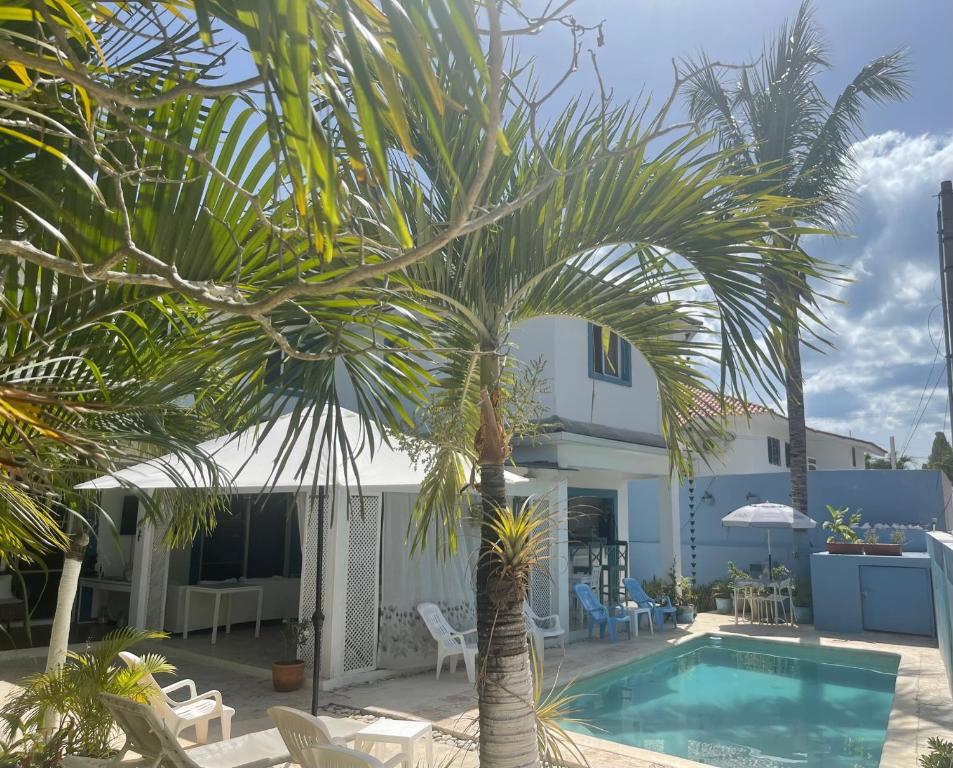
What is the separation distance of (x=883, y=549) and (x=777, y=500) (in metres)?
5.55

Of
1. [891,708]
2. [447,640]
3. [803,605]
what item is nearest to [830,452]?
[803,605]

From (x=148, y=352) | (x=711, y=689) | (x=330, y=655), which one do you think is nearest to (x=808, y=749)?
(x=711, y=689)

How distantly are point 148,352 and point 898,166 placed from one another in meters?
24.8

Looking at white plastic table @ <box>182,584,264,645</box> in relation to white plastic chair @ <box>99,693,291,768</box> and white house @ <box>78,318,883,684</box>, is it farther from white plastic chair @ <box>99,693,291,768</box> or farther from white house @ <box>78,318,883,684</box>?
white plastic chair @ <box>99,693,291,768</box>

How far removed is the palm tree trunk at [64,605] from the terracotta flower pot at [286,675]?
3374 mm

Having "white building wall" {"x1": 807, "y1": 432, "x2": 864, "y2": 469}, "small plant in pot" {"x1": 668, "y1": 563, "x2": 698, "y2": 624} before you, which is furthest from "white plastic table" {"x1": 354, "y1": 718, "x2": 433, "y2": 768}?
"white building wall" {"x1": 807, "y1": 432, "x2": 864, "y2": 469}

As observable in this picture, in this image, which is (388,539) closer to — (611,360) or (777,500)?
(611,360)

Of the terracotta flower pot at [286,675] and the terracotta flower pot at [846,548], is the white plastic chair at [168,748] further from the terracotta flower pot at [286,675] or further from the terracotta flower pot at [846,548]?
the terracotta flower pot at [846,548]

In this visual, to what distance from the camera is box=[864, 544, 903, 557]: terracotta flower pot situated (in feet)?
49.8

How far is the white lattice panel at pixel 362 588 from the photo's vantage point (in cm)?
1028

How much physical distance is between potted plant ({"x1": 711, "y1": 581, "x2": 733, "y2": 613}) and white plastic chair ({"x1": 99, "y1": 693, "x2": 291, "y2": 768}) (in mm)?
13853

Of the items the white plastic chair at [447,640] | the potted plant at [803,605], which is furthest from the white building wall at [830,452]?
the white plastic chair at [447,640]

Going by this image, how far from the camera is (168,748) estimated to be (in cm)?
484

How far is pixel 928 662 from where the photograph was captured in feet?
38.5
